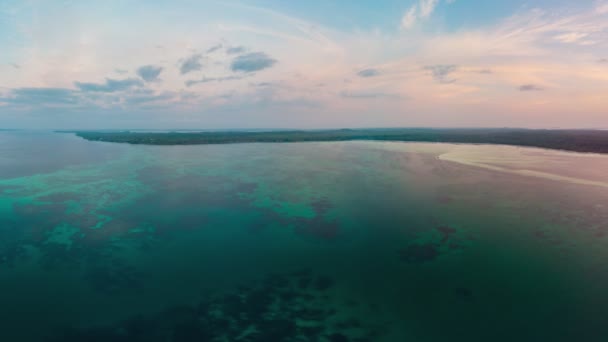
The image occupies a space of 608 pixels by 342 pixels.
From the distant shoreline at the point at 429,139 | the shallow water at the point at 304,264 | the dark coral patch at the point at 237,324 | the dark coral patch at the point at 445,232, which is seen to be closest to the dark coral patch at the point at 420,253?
the shallow water at the point at 304,264

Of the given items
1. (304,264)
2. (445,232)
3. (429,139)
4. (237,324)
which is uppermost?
(429,139)

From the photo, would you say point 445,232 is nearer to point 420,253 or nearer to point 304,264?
point 420,253

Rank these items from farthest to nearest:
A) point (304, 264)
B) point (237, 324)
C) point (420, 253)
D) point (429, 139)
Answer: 1. point (429, 139)
2. point (420, 253)
3. point (304, 264)
4. point (237, 324)

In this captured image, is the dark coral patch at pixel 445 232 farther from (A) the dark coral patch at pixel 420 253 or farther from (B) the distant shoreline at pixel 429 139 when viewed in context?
(B) the distant shoreline at pixel 429 139

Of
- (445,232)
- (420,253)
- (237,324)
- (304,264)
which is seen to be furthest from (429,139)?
(237,324)

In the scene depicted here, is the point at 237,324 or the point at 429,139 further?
the point at 429,139

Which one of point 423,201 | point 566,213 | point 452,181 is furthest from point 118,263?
point 452,181

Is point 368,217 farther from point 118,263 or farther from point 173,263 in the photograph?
point 118,263

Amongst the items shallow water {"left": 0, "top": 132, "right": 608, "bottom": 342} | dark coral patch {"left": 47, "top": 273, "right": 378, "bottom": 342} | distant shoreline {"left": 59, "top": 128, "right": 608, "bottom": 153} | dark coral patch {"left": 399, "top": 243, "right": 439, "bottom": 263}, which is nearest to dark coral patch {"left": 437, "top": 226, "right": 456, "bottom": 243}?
shallow water {"left": 0, "top": 132, "right": 608, "bottom": 342}
